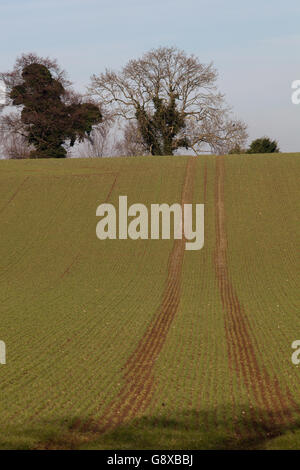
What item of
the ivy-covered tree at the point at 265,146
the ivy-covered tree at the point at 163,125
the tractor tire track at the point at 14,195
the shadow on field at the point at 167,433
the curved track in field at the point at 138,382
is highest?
the ivy-covered tree at the point at 163,125

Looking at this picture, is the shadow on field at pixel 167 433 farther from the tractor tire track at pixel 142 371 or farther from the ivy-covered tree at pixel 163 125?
the ivy-covered tree at pixel 163 125

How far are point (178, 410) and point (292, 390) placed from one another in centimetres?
378

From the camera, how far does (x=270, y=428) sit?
13094mm

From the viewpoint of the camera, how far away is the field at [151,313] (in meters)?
13.6

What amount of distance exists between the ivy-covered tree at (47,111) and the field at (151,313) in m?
24.8

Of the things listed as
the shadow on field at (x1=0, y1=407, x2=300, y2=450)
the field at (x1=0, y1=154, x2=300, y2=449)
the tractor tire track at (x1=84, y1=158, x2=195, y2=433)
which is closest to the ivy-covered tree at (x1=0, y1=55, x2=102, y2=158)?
the field at (x1=0, y1=154, x2=300, y2=449)

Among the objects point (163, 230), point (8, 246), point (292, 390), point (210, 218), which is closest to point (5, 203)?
point (8, 246)

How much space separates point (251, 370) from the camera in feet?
59.1

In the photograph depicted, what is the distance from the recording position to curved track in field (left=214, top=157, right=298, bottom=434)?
554 inches

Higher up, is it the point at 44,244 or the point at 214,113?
the point at 214,113

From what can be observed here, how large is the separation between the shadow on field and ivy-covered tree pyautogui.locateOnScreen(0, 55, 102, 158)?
251 ft

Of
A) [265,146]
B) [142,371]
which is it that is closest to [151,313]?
[142,371]

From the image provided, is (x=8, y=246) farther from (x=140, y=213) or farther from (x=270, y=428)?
(x=270, y=428)

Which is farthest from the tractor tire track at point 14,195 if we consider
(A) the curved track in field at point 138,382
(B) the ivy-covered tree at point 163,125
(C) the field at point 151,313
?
(B) the ivy-covered tree at point 163,125
